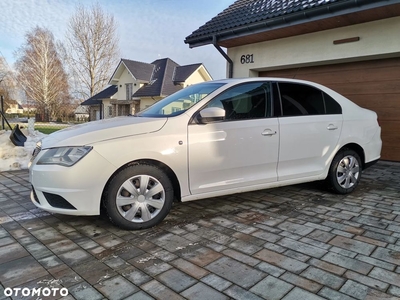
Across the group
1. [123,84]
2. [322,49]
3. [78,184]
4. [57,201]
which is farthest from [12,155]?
[123,84]

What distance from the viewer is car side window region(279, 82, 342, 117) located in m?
3.66

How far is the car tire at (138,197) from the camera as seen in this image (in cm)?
270

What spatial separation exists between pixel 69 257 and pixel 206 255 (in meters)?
1.11

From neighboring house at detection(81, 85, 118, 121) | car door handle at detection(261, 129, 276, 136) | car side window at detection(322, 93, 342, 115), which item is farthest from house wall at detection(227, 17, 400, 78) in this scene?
neighboring house at detection(81, 85, 118, 121)

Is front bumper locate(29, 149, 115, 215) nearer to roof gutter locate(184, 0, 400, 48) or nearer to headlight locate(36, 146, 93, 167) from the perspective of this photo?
headlight locate(36, 146, 93, 167)

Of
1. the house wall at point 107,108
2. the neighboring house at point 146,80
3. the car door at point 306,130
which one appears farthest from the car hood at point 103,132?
the house wall at point 107,108

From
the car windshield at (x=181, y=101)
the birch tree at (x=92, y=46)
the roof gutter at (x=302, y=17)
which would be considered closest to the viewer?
the car windshield at (x=181, y=101)

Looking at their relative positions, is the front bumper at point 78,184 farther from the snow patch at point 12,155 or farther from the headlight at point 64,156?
the snow patch at point 12,155

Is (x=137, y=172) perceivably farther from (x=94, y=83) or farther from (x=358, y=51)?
(x=94, y=83)

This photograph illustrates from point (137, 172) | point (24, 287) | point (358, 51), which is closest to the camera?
point (24, 287)

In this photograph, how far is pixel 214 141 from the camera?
121 inches

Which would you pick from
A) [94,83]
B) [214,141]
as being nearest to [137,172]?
[214,141]

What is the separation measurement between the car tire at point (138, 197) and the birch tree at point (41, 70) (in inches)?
1428

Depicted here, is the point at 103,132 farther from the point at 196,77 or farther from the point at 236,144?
the point at 196,77
